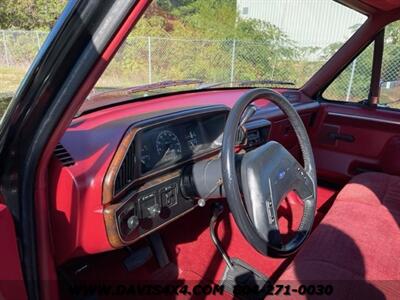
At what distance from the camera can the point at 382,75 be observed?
298cm

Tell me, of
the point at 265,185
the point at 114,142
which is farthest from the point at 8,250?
the point at 265,185

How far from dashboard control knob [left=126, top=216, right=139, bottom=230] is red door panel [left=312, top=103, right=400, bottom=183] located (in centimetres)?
218

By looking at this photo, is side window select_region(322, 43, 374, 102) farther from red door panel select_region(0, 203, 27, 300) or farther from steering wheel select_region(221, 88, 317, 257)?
red door panel select_region(0, 203, 27, 300)

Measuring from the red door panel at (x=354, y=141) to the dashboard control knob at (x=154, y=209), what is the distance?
2.03 metres

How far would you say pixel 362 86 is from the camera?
3.11 metres

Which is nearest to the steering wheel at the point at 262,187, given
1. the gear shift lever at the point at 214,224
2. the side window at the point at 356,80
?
the gear shift lever at the point at 214,224

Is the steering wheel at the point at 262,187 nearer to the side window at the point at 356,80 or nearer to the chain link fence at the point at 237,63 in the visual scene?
the chain link fence at the point at 237,63

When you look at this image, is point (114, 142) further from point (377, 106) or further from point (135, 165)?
point (377, 106)

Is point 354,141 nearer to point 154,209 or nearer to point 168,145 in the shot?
point 168,145

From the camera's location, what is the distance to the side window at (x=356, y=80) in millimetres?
3016

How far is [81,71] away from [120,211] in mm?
693

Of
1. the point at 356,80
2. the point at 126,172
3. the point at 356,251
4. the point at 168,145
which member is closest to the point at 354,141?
the point at 356,80

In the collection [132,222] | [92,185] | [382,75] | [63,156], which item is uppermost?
[382,75]

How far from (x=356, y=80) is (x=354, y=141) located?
1.65 ft
